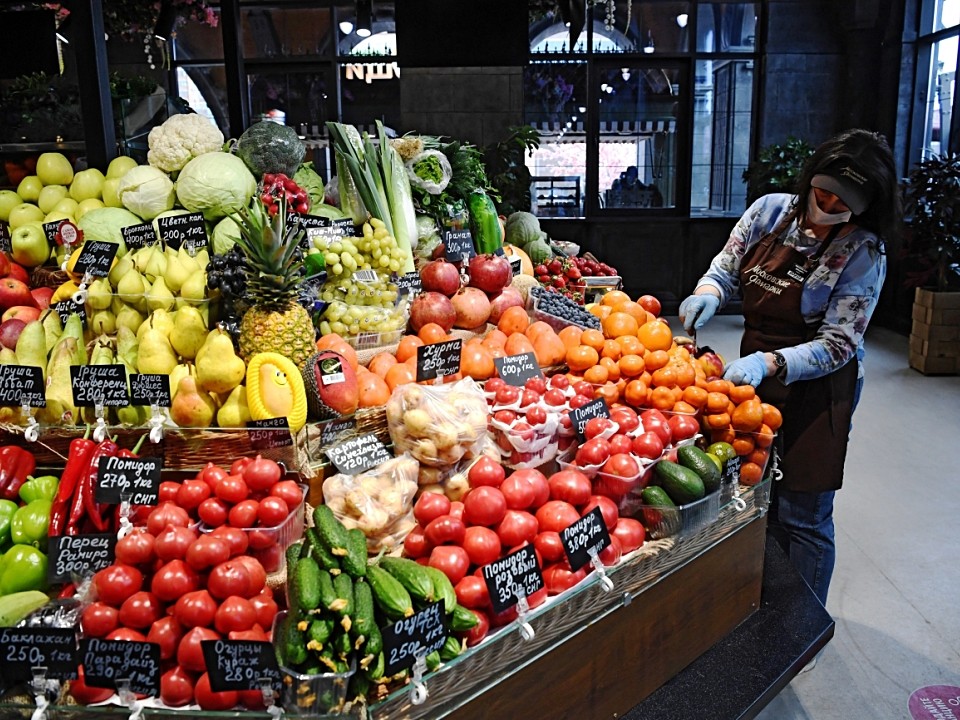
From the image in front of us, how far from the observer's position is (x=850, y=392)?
2615 mm

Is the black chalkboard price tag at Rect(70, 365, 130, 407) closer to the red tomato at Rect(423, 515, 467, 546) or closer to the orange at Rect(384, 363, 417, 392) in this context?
the orange at Rect(384, 363, 417, 392)

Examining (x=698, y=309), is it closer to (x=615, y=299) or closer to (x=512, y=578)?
(x=615, y=299)

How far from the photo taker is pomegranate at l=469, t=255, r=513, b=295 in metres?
2.74

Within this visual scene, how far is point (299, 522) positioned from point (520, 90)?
23.1 ft

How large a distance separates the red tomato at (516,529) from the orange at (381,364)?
2.32 ft

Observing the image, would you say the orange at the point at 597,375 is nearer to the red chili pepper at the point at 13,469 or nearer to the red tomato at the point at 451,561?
the red tomato at the point at 451,561

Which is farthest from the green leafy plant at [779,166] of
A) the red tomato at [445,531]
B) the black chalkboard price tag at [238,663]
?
the black chalkboard price tag at [238,663]

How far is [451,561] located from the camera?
60.2 inches

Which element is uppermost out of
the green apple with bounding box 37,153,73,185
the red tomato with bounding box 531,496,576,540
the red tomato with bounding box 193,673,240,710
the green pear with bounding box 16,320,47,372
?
the green apple with bounding box 37,153,73,185

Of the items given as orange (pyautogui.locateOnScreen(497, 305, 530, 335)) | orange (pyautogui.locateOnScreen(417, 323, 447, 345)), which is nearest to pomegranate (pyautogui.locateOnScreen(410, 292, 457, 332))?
orange (pyautogui.locateOnScreen(417, 323, 447, 345))

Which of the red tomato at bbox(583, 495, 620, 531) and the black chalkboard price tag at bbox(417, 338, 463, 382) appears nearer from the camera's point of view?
the red tomato at bbox(583, 495, 620, 531)

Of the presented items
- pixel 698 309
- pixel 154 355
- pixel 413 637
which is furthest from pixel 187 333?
pixel 698 309

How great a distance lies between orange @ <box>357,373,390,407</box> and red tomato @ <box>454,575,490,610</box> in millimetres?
704

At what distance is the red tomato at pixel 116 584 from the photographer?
143 cm
